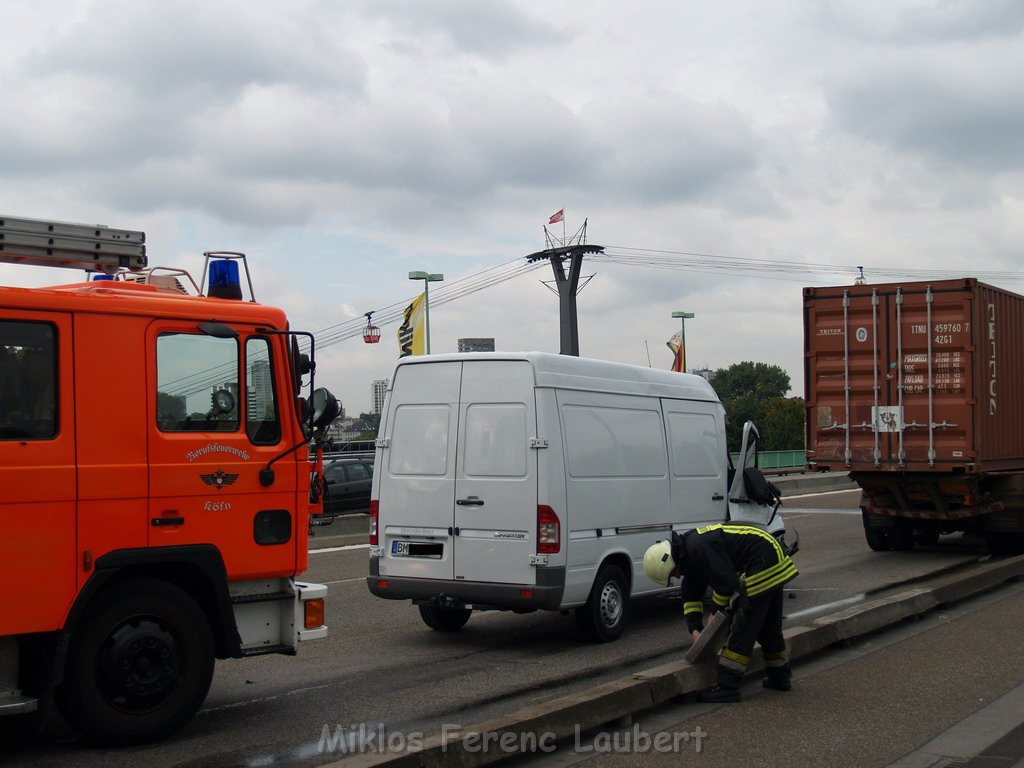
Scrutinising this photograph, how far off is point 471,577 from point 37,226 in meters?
4.33

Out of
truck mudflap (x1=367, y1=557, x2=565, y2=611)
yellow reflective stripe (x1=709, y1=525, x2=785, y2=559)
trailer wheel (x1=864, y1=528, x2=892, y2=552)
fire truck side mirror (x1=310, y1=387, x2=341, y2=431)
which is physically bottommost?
trailer wheel (x1=864, y1=528, x2=892, y2=552)

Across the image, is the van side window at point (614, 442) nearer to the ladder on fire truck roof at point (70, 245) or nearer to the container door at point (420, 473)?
the container door at point (420, 473)

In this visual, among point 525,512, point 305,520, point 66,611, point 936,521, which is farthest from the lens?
point 936,521

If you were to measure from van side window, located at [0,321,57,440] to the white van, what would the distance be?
3.86m

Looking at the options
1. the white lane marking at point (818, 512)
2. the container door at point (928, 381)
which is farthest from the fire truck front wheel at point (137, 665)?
the white lane marking at point (818, 512)

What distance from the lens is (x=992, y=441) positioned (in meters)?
15.0

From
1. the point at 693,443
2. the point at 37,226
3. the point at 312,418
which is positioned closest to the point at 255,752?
the point at 312,418

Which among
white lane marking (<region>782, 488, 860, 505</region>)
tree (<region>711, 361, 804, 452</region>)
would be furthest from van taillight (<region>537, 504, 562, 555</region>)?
tree (<region>711, 361, 804, 452</region>)

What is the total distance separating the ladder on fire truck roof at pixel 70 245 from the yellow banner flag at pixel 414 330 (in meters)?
25.4

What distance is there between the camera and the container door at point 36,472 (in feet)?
19.0

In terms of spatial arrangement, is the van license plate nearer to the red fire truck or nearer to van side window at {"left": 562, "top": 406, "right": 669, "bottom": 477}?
van side window at {"left": 562, "top": 406, "right": 669, "bottom": 477}

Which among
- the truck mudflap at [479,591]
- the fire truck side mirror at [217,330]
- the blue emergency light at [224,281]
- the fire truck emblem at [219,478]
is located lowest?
the truck mudflap at [479,591]

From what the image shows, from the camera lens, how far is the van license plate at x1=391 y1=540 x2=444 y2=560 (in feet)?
30.9

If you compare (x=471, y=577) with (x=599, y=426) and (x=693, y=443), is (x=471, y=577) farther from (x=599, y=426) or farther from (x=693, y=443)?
(x=693, y=443)
